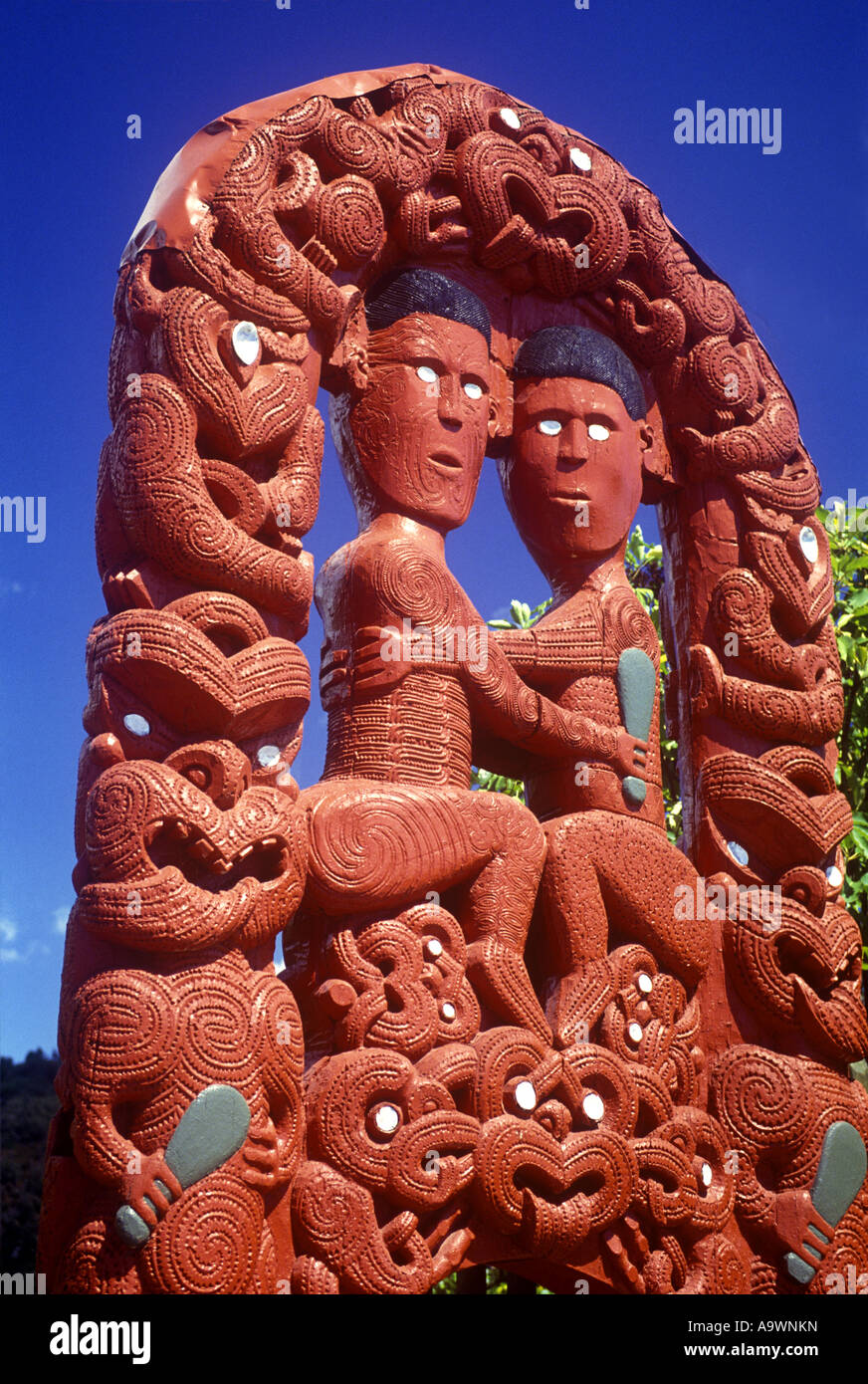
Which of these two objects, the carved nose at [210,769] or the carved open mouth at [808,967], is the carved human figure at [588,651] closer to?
the carved open mouth at [808,967]

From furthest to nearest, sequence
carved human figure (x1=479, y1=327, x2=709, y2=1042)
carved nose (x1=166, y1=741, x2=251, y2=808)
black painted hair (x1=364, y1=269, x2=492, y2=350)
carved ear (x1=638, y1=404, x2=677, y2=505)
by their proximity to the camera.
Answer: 1. carved ear (x1=638, y1=404, x2=677, y2=505)
2. black painted hair (x1=364, y1=269, x2=492, y2=350)
3. carved human figure (x1=479, y1=327, x2=709, y2=1042)
4. carved nose (x1=166, y1=741, x2=251, y2=808)

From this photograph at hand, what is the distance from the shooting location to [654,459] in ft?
18.8

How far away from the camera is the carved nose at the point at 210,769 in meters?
4.00

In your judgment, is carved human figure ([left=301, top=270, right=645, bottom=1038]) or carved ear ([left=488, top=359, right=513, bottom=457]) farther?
carved ear ([left=488, top=359, right=513, bottom=457])

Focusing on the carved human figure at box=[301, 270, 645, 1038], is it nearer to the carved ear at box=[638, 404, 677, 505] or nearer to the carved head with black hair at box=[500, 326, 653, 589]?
the carved head with black hair at box=[500, 326, 653, 589]

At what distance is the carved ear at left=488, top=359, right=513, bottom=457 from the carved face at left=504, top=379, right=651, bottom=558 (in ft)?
0.13

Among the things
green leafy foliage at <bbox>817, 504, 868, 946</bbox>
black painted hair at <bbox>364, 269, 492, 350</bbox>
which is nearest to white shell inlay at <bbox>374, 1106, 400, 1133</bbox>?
black painted hair at <bbox>364, 269, 492, 350</bbox>

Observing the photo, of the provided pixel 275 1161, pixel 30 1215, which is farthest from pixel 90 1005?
pixel 30 1215

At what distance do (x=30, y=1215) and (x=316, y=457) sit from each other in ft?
12.3

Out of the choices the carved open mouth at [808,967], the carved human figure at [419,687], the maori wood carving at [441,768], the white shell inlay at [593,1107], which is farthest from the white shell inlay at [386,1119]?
the carved open mouth at [808,967]

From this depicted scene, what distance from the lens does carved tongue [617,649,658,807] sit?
5.20 m

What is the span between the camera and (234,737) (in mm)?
4133

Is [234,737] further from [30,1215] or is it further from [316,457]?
[30,1215]

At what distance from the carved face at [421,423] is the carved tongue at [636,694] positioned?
799 millimetres
